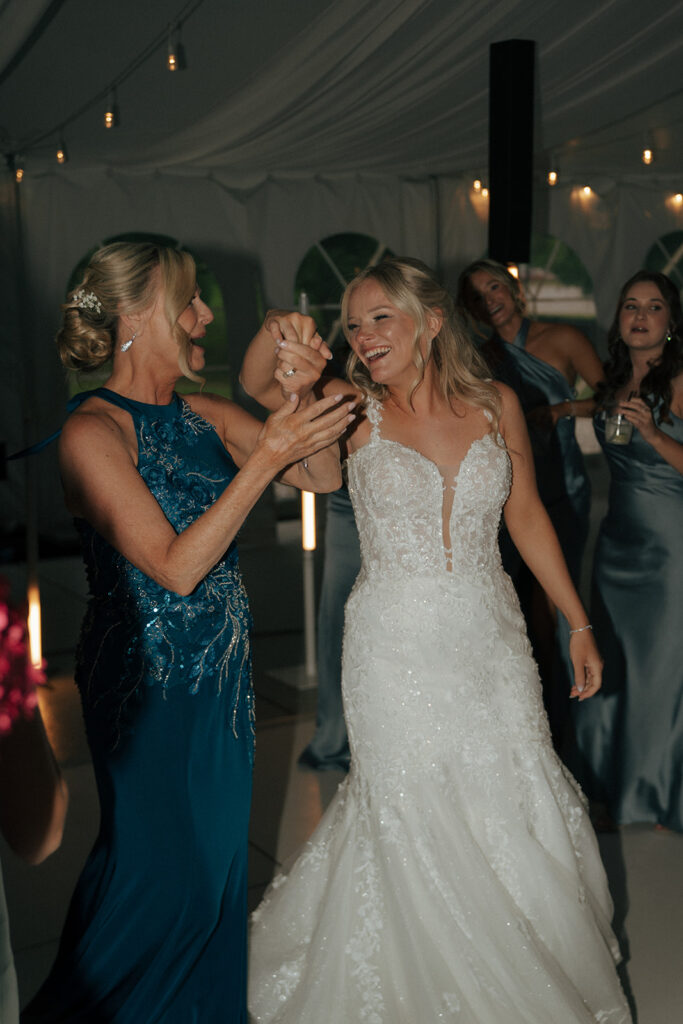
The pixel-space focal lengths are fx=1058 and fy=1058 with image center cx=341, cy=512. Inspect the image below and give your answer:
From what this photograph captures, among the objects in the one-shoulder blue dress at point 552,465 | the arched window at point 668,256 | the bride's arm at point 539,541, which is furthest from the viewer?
the arched window at point 668,256

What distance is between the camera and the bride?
2.26m

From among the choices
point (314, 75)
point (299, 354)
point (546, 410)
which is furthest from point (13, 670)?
point (314, 75)

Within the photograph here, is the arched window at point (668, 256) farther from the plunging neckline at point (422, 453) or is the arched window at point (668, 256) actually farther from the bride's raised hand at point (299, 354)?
the bride's raised hand at point (299, 354)

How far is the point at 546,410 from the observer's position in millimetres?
4156

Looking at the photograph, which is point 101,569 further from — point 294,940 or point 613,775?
point 613,775

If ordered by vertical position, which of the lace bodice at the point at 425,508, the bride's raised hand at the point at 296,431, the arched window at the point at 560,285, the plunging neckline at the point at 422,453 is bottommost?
the lace bodice at the point at 425,508

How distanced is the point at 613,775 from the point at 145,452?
2249mm

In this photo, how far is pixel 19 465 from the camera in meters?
8.26

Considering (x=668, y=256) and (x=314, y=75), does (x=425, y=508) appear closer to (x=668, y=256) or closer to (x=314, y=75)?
(x=314, y=75)

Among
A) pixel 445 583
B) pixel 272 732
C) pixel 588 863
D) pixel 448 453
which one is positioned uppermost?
pixel 448 453

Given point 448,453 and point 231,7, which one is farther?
point 231,7

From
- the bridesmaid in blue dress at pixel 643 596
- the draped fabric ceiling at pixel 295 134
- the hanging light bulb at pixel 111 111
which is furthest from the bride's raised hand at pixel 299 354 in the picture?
the hanging light bulb at pixel 111 111

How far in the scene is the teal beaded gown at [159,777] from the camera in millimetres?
2133

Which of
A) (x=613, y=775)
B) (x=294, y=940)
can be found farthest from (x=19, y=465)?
(x=294, y=940)
